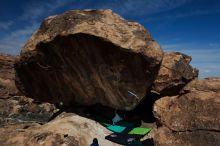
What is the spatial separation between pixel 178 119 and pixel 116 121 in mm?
3458

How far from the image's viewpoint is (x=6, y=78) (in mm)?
30344

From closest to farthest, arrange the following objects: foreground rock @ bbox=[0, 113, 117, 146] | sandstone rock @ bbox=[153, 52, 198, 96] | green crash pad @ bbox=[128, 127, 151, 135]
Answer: foreground rock @ bbox=[0, 113, 117, 146] → green crash pad @ bbox=[128, 127, 151, 135] → sandstone rock @ bbox=[153, 52, 198, 96]

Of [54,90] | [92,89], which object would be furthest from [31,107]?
[92,89]

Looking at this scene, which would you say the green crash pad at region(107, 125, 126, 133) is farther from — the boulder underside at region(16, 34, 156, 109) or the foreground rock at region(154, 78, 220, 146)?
the foreground rock at region(154, 78, 220, 146)

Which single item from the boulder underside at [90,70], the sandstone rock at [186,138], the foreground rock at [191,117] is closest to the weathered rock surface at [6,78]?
the boulder underside at [90,70]

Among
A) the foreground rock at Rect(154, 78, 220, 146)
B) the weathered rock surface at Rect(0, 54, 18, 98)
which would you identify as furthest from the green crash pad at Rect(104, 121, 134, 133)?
the weathered rock surface at Rect(0, 54, 18, 98)

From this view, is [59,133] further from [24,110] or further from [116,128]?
[24,110]

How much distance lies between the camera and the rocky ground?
9.51 metres

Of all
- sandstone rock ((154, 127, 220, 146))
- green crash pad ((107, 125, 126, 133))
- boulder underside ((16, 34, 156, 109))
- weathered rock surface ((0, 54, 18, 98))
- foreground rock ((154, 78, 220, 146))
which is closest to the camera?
sandstone rock ((154, 127, 220, 146))

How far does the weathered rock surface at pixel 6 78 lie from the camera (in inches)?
1048

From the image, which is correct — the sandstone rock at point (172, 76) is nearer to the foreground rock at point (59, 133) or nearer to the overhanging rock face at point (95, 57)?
the overhanging rock face at point (95, 57)

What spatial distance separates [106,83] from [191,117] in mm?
3747

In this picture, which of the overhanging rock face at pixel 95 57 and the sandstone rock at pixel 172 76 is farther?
the sandstone rock at pixel 172 76

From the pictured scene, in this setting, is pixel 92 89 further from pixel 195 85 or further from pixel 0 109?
pixel 0 109
